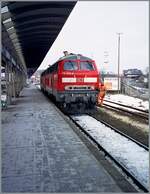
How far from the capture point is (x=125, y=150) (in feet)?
34.1

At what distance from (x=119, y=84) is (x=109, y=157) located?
1761 inches

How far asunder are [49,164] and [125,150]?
318 cm

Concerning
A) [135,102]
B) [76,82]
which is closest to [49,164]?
[76,82]

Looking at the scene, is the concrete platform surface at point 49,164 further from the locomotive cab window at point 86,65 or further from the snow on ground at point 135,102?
the snow on ground at point 135,102

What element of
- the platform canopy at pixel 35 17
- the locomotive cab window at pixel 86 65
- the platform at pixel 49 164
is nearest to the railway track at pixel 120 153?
the platform at pixel 49 164

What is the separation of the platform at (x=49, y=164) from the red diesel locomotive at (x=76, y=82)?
20.3 ft

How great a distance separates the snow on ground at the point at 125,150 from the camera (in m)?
8.23

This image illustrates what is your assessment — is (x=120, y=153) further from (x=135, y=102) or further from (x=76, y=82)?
(x=135, y=102)

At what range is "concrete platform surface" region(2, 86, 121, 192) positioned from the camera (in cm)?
642

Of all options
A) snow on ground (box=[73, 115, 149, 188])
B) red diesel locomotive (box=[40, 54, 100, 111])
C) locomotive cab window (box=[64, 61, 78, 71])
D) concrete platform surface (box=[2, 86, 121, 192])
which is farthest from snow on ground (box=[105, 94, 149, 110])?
concrete platform surface (box=[2, 86, 121, 192])

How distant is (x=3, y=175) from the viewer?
718cm

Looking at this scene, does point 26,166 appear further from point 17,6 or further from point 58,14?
point 58,14

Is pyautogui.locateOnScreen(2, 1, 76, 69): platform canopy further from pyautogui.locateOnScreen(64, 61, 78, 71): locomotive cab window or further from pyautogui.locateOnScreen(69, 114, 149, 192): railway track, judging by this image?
pyautogui.locateOnScreen(69, 114, 149, 192): railway track

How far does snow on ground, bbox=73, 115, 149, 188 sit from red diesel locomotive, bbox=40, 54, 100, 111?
3.68 meters
